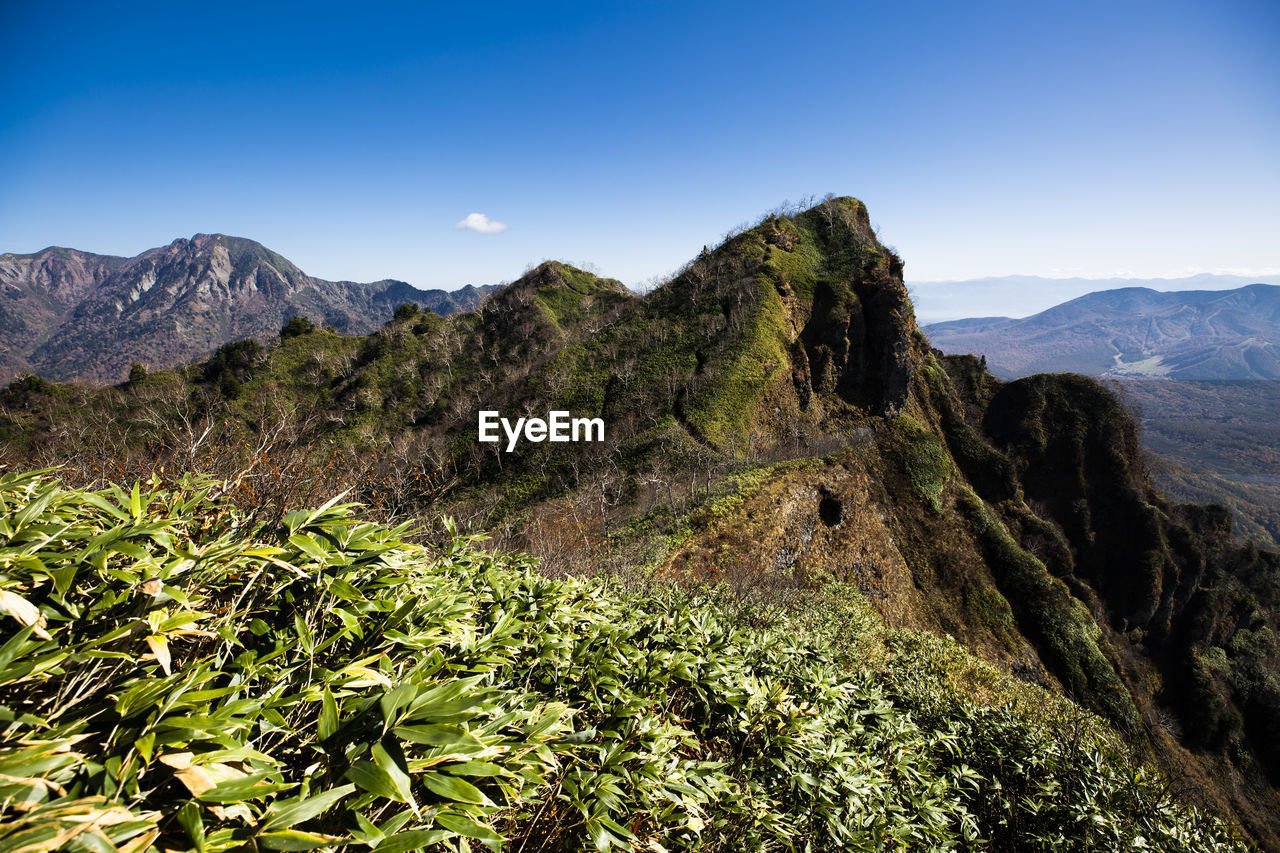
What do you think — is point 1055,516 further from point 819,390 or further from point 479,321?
point 479,321

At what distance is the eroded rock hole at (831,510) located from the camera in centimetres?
2727

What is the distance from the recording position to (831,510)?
90.6 feet

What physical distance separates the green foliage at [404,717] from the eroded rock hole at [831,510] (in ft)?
75.4

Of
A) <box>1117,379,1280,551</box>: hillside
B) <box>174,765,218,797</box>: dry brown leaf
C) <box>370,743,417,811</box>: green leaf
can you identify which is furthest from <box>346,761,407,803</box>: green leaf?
<box>1117,379,1280,551</box>: hillside

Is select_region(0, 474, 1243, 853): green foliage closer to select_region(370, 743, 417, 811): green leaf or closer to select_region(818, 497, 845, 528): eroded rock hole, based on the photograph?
select_region(370, 743, 417, 811): green leaf

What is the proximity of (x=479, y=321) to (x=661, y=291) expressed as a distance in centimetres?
2183

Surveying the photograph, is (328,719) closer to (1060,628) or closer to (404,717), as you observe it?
(404,717)

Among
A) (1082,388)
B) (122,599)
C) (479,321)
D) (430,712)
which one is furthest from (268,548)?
(1082,388)

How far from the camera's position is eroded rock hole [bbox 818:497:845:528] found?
Result: 89.5 ft

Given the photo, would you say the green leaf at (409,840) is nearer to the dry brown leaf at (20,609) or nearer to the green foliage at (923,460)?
the dry brown leaf at (20,609)

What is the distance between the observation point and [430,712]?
1.69 metres

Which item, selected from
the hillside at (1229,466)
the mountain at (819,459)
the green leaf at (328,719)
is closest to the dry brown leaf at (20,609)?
the green leaf at (328,719)

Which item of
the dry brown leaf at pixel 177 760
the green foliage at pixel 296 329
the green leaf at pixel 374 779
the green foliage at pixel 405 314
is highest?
the green foliage at pixel 405 314

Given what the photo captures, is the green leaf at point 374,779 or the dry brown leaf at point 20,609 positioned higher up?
the dry brown leaf at point 20,609
